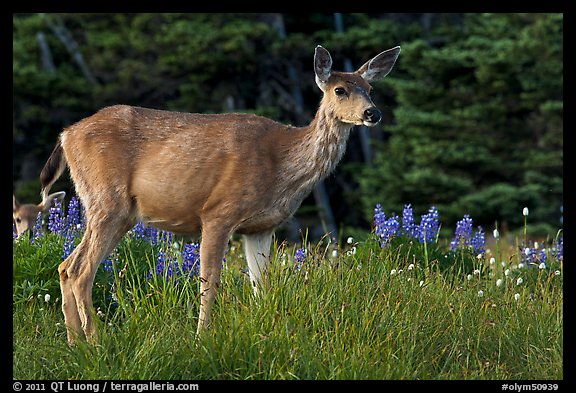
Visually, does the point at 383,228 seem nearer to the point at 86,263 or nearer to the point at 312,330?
the point at 312,330

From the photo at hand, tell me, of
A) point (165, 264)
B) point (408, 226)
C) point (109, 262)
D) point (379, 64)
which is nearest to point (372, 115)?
point (379, 64)

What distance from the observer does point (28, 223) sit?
9.97 m

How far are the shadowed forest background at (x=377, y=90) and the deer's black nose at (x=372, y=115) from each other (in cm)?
1236

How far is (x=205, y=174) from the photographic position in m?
7.55

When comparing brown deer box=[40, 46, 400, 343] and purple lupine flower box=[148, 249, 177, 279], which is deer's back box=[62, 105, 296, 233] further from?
purple lupine flower box=[148, 249, 177, 279]

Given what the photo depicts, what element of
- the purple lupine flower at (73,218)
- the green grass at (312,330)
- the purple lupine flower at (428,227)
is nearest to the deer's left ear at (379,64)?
the green grass at (312,330)

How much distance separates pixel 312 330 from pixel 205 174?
63.8 inches

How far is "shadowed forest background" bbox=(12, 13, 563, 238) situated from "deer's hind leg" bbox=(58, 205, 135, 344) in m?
12.6

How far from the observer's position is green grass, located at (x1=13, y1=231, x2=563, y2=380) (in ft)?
20.5

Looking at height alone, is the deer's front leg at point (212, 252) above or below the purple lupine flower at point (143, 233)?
above

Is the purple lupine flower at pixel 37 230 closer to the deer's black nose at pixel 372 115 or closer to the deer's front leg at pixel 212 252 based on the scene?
the deer's front leg at pixel 212 252

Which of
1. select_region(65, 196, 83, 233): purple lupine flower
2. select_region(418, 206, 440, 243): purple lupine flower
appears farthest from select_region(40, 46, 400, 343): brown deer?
select_region(418, 206, 440, 243): purple lupine flower

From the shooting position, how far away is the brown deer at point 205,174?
743 centimetres
